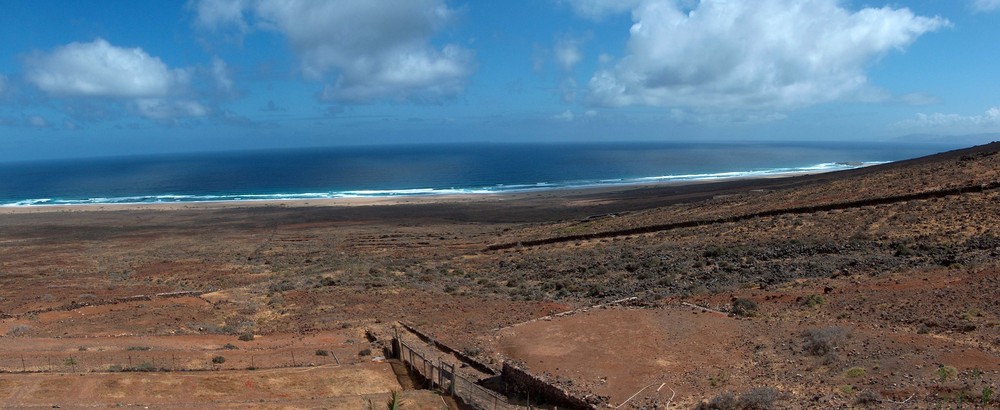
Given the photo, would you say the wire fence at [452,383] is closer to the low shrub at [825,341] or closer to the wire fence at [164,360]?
the wire fence at [164,360]

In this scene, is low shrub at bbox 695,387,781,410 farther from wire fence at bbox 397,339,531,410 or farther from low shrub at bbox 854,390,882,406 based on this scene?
wire fence at bbox 397,339,531,410

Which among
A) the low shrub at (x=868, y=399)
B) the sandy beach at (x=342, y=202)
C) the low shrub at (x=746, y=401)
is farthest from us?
the sandy beach at (x=342, y=202)

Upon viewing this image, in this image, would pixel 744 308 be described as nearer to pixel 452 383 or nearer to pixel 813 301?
pixel 813 301

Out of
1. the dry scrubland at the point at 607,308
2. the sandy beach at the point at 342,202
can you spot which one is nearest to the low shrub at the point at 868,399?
the dry scrubland at the point at 607,308

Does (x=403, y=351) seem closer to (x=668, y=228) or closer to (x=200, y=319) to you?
(x=200, y=319)

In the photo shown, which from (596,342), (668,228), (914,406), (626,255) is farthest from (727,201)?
(914,406)

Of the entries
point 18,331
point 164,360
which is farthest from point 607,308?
point 18,331
